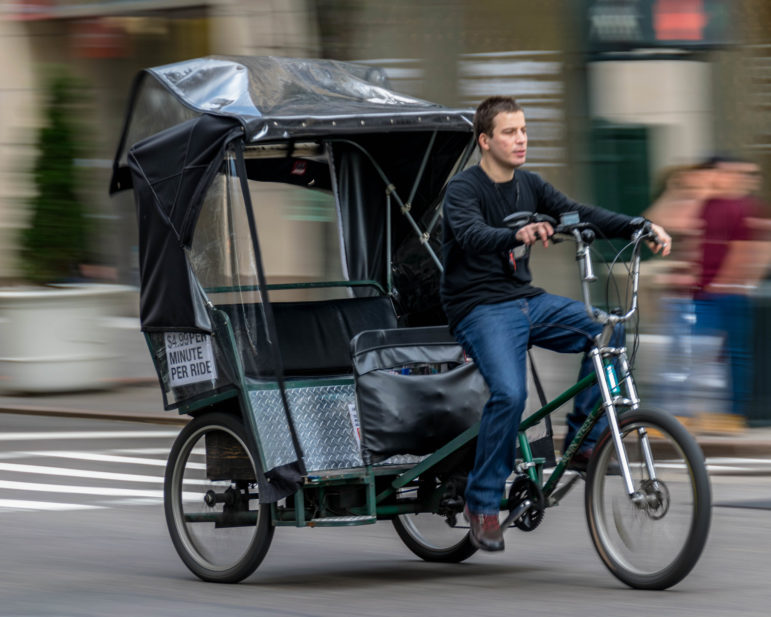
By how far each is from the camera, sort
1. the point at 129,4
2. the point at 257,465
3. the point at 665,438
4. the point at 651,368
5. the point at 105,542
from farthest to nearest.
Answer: the point at 129,4 < the point at 651,368 < the point at 105,542 < the point at 257,465 < the point at 665,438

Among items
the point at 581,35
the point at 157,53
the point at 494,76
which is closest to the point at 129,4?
the point at 157,53

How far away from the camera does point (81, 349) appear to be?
1404 centimetres

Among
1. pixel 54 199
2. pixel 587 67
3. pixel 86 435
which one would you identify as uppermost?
pixel 587 67

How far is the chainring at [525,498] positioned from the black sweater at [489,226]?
2.26ft

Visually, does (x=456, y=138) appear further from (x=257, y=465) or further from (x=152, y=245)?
(x=257, y=465)

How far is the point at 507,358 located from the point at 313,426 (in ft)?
3.20

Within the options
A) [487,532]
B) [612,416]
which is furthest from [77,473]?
[612,416]

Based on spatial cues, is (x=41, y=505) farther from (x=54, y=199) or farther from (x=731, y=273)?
(x=54, y=199)

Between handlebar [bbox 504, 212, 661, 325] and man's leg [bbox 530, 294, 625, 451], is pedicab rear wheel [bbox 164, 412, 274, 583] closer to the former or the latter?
man's leg [bbox 530, 294, 625, 451]

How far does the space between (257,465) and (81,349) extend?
26.7 ft

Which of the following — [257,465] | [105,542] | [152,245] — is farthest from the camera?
[105,542]

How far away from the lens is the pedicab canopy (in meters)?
6.46

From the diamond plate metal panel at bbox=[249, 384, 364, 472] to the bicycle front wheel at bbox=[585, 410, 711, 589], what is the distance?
1.07 m

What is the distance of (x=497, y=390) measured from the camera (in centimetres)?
597
